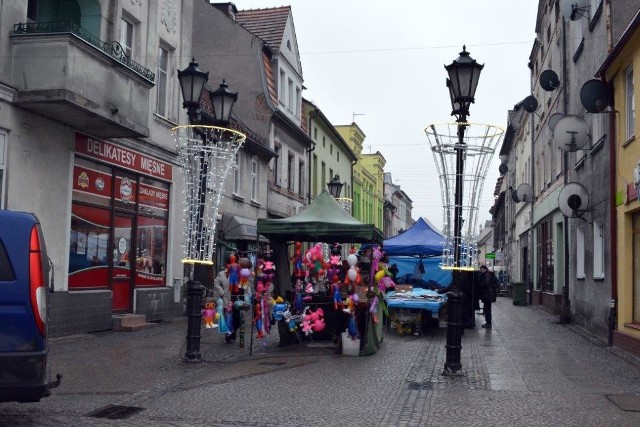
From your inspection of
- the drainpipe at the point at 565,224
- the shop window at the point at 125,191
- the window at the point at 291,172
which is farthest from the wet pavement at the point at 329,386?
the window at the point at 291,172

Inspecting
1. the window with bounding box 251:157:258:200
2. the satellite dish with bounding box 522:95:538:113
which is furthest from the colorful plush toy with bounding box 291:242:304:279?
the satellite dish with bounding box 522:95:538:113

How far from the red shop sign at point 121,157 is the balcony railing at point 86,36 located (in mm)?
1795

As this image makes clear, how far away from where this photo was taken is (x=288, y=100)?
107 ft

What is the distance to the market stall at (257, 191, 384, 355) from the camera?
42.4 ft

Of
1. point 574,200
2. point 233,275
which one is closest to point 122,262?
point 233,275

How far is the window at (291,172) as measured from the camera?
33250 mm

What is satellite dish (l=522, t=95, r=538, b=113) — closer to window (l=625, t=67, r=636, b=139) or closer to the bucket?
window (l=625, t=67, r=636, b=139)

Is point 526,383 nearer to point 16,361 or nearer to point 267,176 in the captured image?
point 16,361

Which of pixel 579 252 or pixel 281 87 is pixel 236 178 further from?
pixel 579 252

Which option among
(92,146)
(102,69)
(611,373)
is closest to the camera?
(611,373)

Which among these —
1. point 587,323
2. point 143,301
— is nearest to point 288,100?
point 143,301

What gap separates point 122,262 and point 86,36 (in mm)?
5482

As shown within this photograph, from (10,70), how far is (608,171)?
1188cm

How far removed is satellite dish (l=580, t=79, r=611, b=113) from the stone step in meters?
11.1
